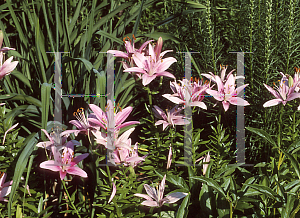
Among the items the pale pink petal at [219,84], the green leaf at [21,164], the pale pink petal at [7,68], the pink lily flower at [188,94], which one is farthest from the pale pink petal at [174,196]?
the pale pink petal at [7,68]

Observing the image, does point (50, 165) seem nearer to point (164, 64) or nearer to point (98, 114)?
point (98, 114)

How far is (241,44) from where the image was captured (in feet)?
6.22

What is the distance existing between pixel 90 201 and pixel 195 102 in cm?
88

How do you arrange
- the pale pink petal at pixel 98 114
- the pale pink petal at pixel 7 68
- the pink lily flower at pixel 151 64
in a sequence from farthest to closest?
the pale pink petal at pixel 7 68, the pink lily flower at pixel 151 64, the pale pink petal at pixel 98 114

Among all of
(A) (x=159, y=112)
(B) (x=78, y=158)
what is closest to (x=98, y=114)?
(B) (x=78, y=158)

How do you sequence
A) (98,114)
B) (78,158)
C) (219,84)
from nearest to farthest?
(98,114) < (78,158) < (219,84)

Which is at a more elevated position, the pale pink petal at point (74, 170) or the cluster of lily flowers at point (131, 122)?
the cluster of lily flowers at point (131, 122)

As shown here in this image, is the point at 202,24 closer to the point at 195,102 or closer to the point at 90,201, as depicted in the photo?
the point at 195,102

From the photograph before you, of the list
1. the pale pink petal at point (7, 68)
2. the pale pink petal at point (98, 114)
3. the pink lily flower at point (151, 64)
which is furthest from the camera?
the pale pink petal at point (7, 68)

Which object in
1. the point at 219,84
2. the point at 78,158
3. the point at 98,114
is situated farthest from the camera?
the point at 219,84

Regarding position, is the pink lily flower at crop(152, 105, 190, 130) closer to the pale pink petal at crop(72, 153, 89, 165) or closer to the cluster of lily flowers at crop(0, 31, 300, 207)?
the cluster of lily flowers at crop(0, 31, 300, 207)

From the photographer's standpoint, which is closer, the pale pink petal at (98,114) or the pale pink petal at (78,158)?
the pale pink petal at (98,114)

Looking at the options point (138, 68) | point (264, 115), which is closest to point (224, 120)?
point (264, 115)

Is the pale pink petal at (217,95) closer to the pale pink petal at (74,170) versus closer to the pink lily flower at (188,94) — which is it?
the pink lily flower at (188,94)
